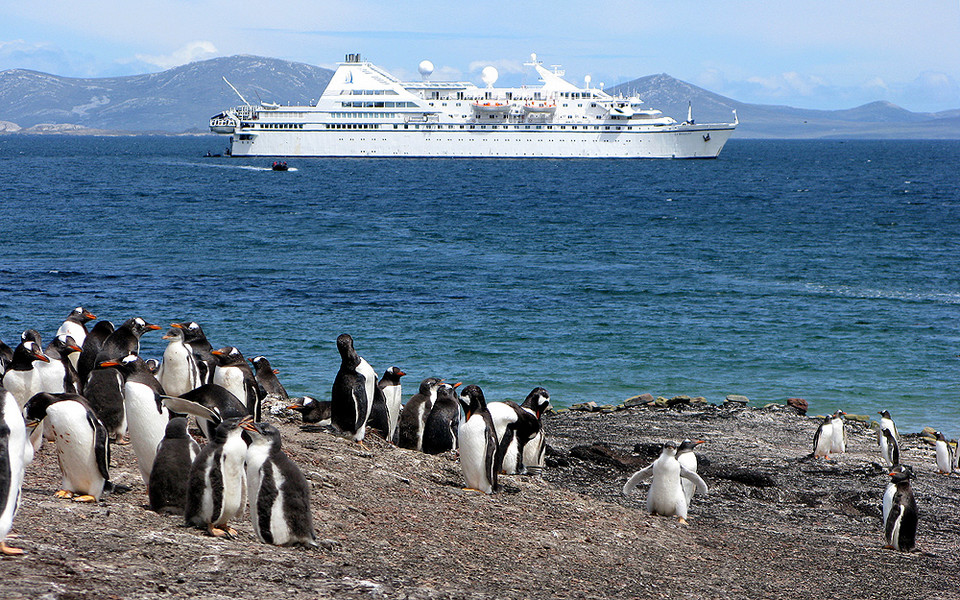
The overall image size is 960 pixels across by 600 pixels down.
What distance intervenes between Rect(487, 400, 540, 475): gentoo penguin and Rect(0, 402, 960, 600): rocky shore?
22 cm

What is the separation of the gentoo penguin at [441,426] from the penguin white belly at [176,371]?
7.58 ft

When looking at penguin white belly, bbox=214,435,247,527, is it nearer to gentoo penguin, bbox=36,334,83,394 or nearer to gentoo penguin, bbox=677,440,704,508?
gentoo penguin, bbox=36,334,83,394

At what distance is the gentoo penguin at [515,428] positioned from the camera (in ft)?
28.8

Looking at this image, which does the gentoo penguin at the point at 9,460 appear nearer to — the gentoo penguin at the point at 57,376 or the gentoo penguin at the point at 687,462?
the gentoo penguin at the point at 57,376

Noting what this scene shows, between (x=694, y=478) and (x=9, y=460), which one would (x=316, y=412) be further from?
(x=9, y=460)

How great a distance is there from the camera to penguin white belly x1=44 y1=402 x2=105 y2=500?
592 centimetres

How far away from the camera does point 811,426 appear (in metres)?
13.7

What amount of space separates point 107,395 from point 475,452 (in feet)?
10.0

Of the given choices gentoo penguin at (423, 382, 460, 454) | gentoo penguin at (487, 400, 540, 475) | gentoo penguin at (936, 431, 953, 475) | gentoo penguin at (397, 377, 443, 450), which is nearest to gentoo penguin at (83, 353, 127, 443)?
gentoo penguin at (397, 377, 443, 450)

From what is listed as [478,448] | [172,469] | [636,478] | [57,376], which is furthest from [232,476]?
[636,478]

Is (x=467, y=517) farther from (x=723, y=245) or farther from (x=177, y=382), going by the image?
(x=723, y=245)

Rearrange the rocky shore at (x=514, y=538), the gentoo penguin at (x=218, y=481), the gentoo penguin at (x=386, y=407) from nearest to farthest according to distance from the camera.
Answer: the rocky shore at (x=514, y=538)
the gentoo penguin at (x=218, y=481)
the gentoo penguin at (x=386, y=407)

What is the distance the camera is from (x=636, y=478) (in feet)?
28.0

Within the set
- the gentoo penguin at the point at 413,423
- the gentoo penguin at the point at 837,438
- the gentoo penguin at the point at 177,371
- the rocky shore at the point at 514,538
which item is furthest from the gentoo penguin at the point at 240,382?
the gentoo penguin at the point at 837,438
